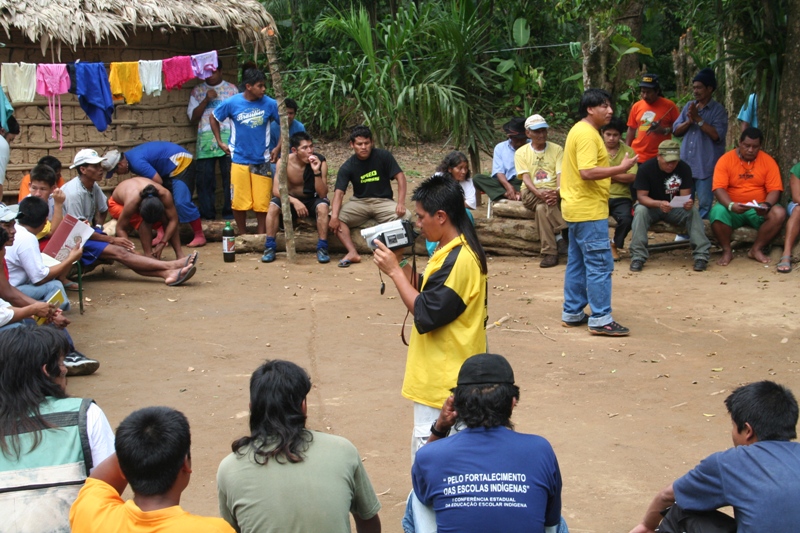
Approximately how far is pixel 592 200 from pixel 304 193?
438 centimetres

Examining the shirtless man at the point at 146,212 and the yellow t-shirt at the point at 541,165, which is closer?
the shirtless man at the point at 146,212

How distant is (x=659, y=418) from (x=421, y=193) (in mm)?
2440

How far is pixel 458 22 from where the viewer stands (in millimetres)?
12438

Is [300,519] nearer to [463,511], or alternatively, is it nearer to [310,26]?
[463,511]

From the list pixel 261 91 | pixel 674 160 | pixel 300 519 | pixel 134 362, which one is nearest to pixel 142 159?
pixel 261 91

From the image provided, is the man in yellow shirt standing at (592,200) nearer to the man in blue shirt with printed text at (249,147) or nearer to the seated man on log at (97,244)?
the seated man on log at (97,244)

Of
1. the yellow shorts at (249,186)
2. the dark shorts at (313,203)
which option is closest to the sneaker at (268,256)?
the dark shorts at (313,203)

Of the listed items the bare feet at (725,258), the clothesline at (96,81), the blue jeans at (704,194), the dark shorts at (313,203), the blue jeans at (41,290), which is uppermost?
the clothesline at (96,81)

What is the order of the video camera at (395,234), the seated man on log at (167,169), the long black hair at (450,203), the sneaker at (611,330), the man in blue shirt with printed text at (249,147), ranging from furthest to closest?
the man in blue shirt with printed text at (249,147) < the seated man on log at (167,169) < the sneaker at (611,330) < the video camera at (395,234) < the long black hair at (450,203)

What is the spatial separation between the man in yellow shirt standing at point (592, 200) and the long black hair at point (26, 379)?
4669mm

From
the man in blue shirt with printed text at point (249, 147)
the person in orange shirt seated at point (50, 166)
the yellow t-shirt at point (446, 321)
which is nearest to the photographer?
the yellow t-shirt at point (446, 321)

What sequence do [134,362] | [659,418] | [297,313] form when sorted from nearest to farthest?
[659,418], [134,362], [297,313]

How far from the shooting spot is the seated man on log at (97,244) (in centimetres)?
892

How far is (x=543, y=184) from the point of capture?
10.0m
